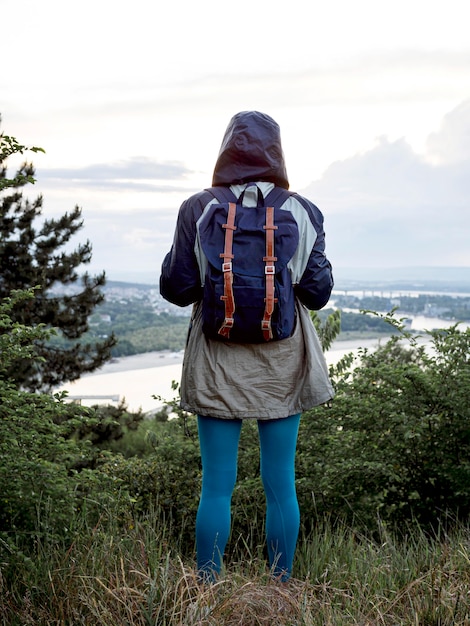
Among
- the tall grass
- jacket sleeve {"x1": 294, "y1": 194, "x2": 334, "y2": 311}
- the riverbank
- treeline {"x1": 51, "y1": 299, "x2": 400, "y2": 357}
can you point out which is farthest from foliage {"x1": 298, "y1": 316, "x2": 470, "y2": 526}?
the riverbank

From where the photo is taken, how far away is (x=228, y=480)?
285cm

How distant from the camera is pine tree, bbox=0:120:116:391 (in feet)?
29.9

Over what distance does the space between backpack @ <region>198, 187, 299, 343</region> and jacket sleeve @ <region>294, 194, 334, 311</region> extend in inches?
4.3

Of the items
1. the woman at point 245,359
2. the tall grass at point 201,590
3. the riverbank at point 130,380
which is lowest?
the riverbank at point 130,380

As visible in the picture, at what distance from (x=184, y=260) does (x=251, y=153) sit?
480 millimetres

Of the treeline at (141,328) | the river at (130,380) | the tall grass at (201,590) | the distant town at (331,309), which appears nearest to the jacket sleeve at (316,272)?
the tall grass at (201,590)

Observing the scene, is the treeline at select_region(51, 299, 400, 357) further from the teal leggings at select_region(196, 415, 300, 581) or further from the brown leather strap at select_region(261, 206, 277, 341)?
→ the brown leather strap at select_region(261, 206, 277, 341)

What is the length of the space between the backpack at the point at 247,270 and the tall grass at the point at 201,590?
0.87 metres

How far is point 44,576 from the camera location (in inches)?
109

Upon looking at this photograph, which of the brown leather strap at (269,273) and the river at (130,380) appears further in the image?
the river at (130,380)

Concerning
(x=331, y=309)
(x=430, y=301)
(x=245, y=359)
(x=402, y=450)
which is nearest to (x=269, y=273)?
(x=245, y=359)

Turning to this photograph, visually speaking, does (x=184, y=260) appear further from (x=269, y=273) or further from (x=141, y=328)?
(x=141, y=328)

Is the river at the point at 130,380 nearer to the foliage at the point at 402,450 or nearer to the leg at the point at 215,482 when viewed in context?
the foliage at the point at 402,450

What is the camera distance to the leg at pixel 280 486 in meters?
2.86
